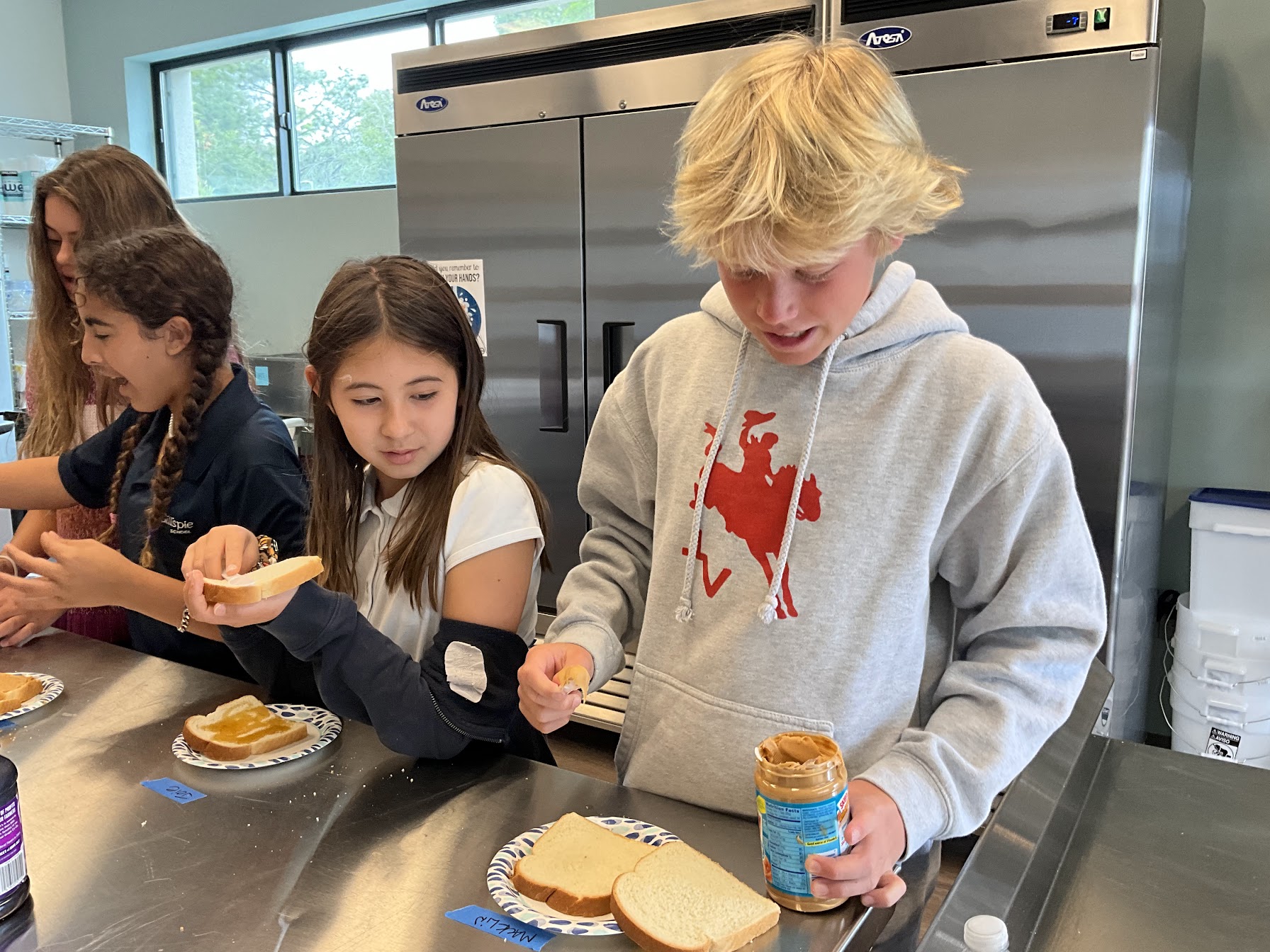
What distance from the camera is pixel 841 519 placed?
1.02 metres

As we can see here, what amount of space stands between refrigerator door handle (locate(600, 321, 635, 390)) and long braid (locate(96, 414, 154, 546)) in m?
1.30

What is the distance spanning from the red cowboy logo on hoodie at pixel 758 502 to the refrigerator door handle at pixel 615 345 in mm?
1628

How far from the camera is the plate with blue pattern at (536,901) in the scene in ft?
2.60

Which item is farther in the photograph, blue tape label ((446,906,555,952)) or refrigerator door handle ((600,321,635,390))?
refrigerator door handle ((600,321,635,390))

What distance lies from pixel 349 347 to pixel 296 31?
14.1ft

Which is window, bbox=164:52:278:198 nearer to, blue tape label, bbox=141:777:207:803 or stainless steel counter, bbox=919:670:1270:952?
blue tape label, bbox=141:777:207:803

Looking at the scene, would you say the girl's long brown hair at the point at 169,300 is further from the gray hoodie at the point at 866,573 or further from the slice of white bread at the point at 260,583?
the gray hoodie at the point at 866,573

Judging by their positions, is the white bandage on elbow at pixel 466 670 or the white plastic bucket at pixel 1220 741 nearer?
the white bandage on elbow at pixel 466 670

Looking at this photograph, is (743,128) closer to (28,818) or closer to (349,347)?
(349,347)

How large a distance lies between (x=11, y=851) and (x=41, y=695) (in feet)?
1.78

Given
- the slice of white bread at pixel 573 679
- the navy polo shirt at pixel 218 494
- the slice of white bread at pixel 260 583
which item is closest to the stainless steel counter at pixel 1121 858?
the slice of white bread at pixel 573 679

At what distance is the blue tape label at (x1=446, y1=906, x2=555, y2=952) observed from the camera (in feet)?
2.55

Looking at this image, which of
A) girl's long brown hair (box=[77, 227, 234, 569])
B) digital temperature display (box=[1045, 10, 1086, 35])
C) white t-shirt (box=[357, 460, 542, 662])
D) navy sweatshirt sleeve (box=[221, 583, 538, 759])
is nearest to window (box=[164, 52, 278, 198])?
girl's long brown hair (box=[77, 227, 234, 569])

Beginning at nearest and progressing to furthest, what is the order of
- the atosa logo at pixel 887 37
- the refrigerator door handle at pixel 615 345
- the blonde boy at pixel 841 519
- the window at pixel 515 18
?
the blonde boy at pixel 841 519 → the atosa logo at pixel 887 37 → the refrigerator door handle at pixel 615 345 → the window at pixel 515 18
